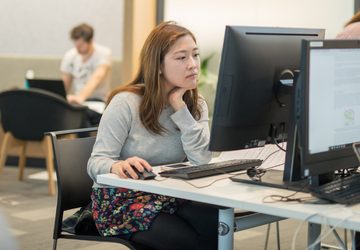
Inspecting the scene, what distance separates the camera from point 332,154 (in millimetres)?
1207

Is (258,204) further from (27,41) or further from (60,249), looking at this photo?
(27,41)

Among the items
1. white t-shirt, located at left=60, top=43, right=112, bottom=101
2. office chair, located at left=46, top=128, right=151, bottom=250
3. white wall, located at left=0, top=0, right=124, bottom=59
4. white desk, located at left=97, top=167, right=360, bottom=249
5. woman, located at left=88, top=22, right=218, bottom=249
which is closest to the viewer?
white desk, located at left=97, top=167, right=360, bottom=249

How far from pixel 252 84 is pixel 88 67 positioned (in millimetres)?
3653

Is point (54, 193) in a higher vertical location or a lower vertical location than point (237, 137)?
lower

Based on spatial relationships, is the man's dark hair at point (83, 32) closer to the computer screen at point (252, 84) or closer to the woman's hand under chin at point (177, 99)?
the woman's hand under chin at point (177, 99)

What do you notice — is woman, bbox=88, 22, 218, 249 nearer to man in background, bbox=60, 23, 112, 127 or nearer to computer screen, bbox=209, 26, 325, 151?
computer screen, bbox=209, 26, 325, 151

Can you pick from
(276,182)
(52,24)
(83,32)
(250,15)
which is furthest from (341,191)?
(52,24)

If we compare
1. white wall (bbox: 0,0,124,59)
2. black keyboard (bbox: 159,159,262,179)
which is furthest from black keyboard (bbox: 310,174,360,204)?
white wall (bbox: 0,0,124,59)

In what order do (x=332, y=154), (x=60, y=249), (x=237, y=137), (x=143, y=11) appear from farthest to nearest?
1. (x=143, y=11)
2. (x=60, y=249)
3. (x=237, y=137)
4. (x=332, y=154)

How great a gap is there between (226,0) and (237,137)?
3170 mm

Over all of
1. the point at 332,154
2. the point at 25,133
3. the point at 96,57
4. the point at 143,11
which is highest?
the point at 143,11

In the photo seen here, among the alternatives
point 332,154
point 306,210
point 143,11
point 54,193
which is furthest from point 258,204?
point 143,11

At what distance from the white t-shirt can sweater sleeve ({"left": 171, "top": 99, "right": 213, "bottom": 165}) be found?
125 inches

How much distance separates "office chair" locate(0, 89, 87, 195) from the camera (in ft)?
12.1
